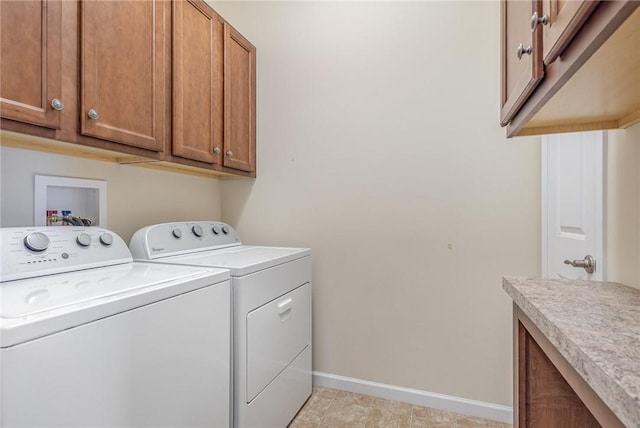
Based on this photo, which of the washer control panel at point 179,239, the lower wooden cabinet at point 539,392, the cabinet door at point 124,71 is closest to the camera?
the lower wooden cabinet at point 539,392

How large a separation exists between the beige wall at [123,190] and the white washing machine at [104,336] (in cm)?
20

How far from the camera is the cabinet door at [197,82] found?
1544mm

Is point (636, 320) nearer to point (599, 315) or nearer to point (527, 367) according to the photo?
point (599, 315)

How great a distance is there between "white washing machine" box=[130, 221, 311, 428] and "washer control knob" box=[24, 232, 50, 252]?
40 cm

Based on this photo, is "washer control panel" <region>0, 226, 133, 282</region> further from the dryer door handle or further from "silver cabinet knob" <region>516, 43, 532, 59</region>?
"silver cabinet knob" <region>516, 43, 532, 59</region>

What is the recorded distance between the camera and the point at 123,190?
1.65 metres

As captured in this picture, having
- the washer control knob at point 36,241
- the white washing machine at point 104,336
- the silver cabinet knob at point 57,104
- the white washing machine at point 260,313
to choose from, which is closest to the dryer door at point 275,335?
the white washing machine at point 260,313

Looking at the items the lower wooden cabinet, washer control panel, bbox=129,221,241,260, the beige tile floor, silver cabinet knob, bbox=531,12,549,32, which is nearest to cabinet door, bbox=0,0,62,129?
washer control panel, bbox=129,221,241,260

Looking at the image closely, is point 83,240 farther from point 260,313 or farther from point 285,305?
point 285,305

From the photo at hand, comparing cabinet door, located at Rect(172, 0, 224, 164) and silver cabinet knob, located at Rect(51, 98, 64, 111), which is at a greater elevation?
cabinet door, located at Rect(172, 0, 224, 164)

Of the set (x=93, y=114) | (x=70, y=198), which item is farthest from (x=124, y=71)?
(x=70, y=198)

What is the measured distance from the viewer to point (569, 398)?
A: 89 centimetres

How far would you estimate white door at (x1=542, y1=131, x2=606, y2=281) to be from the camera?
116 cm

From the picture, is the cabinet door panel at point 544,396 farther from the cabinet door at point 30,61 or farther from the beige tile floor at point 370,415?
the cabinet door at point 30,61
